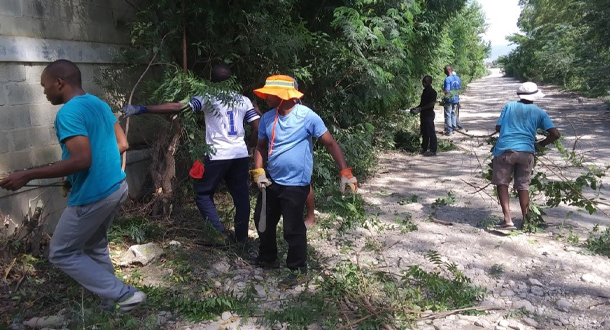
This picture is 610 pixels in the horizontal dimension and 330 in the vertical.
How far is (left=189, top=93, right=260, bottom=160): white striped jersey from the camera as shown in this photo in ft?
15.3

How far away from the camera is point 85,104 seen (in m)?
3.18

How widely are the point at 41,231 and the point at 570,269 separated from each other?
474 centimetres

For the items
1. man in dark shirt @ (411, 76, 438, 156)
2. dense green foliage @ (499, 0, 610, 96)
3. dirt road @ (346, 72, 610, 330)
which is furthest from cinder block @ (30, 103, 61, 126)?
dense green foliage @ (499, 0, 610, 96)

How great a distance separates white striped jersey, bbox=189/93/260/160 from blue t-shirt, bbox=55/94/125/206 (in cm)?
132

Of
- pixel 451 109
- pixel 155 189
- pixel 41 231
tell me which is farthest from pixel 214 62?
pixel 451 109

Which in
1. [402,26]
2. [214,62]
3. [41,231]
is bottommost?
[41,231]

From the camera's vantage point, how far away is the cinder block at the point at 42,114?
15.4 feet

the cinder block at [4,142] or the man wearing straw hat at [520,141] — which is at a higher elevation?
the cinder block at [4,142]

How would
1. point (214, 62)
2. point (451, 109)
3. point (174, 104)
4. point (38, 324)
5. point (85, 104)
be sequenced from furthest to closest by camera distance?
1. point (451, 109)
2. point (214, 62)
3. point (174, 104)
4. point (38, 324)
5. point (85, 104)

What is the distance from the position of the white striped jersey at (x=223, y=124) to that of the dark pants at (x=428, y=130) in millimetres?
6618

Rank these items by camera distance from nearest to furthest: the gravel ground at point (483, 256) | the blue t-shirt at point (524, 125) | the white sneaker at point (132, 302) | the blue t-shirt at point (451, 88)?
the white sneaker at point (132, 302)
the gravel ground at point (483, 256)
the blue t-shirt at point (524, 125)
the blue t-shirt at point (451, 88)

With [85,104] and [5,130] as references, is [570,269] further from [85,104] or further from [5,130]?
[5,130]

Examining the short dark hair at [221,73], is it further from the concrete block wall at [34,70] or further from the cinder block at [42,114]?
the cinder block at [42,114]

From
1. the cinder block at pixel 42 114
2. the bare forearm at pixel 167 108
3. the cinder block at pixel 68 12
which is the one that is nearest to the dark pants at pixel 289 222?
the bare forearm at pixel 167 108
